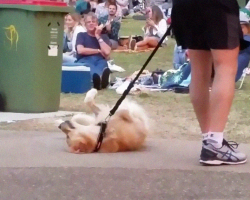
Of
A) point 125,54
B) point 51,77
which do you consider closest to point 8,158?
point 51,77

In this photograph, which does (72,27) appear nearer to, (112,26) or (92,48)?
(92,48)

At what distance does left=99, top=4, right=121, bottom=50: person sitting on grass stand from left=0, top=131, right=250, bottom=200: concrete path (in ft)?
36.2

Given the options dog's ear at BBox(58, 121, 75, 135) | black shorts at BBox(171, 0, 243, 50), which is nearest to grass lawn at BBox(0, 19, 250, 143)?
dog's ear at BBox(58, 121, 75, 135)

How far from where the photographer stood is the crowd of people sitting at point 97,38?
11.0 m

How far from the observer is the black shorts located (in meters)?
4.99

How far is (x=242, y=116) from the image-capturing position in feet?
26.2

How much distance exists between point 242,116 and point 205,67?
2862 mm

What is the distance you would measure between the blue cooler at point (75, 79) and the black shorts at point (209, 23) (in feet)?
16.2

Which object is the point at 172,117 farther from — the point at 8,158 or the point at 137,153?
the point at 8,158

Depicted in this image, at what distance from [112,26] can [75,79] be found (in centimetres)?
712

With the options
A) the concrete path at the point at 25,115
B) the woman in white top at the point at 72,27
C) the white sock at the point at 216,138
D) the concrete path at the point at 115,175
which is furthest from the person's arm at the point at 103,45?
the white sock at the point at 216,138

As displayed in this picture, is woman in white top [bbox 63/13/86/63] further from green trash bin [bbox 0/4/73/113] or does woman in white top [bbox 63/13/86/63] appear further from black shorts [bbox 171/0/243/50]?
black shorts [bbox 171/0/243/50]

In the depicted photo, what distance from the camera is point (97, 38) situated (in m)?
11.2

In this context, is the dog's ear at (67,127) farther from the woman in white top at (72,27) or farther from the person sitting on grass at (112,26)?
the person sitting on grass at (112,26)
